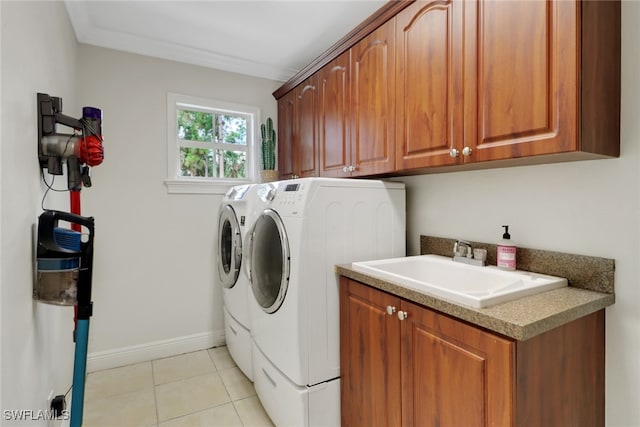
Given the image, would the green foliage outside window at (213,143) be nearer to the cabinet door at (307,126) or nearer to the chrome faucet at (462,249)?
the cabinet door at (307,126)

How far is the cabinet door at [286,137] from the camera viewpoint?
271cm

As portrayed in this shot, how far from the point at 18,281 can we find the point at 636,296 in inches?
81.0

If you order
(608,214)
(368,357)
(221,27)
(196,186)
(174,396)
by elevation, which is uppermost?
(221,27)

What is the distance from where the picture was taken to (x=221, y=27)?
2.30m

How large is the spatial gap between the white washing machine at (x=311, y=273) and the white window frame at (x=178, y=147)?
1070mm

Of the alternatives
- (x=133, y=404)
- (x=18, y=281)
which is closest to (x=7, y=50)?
(x=18, y=281)

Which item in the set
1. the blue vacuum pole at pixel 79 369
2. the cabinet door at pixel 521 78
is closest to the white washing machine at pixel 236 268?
the blue vacuum pole at pixel 79 369

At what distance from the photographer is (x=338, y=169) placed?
211cm

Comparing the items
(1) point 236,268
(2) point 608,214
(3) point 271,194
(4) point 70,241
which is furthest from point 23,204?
(2) point 608,214

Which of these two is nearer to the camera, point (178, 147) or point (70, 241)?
point (70, 241)

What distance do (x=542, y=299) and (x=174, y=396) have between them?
217 cm

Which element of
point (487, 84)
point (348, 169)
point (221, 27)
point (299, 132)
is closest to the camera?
point (487, 84)

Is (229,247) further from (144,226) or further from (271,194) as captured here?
(271,194)

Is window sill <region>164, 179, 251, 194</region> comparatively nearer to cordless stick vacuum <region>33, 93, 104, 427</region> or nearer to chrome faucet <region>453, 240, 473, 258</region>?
cordless stick vacuum <region>33, 93, 104, 427</region>
